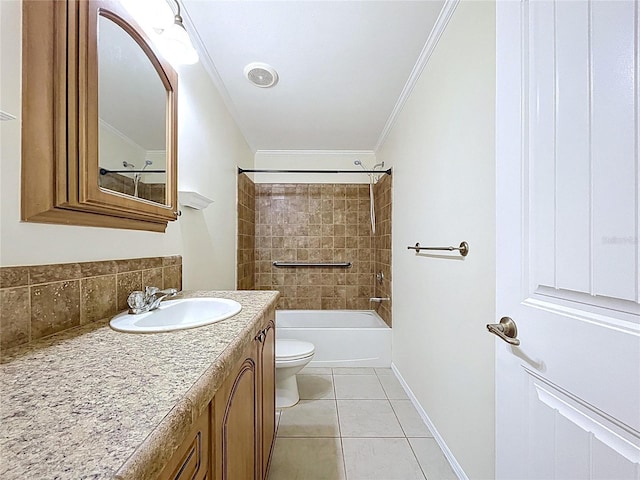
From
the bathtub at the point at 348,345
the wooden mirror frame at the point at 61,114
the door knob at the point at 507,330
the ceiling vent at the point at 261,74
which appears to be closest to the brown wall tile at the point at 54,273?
the wooden mirror frame at the point at 61,114

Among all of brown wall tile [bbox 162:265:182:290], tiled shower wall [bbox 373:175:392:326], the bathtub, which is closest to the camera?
brown wall tile [bbox 162:265:182:290]

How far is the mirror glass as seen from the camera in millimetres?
945

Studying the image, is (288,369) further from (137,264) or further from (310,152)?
(310,152)

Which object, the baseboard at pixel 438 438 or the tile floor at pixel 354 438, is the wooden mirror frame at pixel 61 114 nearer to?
the tile floor at pixel 354 438

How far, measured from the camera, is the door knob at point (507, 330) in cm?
74

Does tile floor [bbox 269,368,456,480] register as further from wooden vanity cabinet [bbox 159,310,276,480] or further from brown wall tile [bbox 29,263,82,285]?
brown wall tile [bbox 29,263,82,285]

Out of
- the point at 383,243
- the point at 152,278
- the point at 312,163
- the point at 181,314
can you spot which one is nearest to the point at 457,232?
→ the point at 181,314

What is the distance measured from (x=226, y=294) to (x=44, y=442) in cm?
110

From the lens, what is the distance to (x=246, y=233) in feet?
10.5

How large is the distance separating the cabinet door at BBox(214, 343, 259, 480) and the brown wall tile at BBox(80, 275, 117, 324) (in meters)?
0.50

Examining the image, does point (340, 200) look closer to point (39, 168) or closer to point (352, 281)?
point (352, 281)

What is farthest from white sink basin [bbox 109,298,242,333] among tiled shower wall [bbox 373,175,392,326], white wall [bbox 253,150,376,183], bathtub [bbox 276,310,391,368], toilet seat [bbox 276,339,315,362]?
white wall [bbox 253,150,376,183]

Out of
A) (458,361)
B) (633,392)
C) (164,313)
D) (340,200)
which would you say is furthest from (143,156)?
(340,200)

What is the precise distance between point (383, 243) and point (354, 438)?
6.14ft
